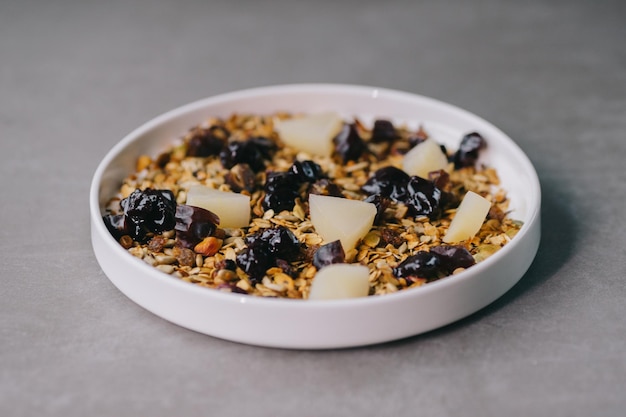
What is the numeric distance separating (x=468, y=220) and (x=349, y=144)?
48 centimetres

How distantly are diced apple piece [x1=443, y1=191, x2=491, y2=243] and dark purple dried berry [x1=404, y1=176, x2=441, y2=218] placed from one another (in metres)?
0.07

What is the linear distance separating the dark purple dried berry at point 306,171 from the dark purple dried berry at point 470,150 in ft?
1.20

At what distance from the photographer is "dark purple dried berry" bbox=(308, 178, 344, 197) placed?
2070 mm

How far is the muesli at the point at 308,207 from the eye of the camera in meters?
1.81

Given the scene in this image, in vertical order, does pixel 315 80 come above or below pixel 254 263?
below

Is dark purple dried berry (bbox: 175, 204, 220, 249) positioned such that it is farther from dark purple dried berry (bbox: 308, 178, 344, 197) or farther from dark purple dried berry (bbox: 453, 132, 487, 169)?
dark purple dried berry (bbox: 453, 132, 487, 169)

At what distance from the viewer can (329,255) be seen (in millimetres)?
1803

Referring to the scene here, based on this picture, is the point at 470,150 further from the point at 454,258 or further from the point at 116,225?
the point at 116,225

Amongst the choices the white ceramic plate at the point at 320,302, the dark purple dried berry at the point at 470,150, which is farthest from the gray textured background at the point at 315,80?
the dark purple dried berry at the point at 470,150

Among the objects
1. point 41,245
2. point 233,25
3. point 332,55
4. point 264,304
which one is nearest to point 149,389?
point 264,304

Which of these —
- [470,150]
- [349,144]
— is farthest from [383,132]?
[470,150]

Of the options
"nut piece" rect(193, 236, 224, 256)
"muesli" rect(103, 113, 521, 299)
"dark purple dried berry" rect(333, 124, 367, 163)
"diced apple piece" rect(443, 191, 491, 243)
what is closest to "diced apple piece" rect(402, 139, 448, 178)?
"muesli" rect(103, 113, 521, 299)

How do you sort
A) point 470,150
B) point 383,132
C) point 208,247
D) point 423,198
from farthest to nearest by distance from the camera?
point 383,132 → point 470,150 → point 423,198 → point 208,247

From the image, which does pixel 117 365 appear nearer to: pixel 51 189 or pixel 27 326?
pixel 27 326
